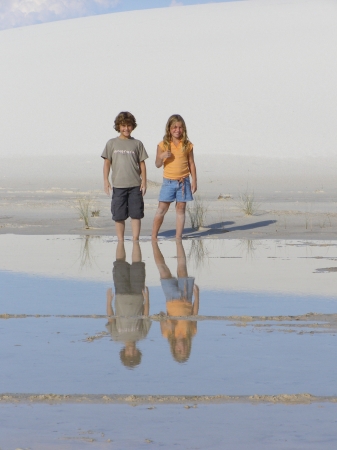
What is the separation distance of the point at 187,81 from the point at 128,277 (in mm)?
37132

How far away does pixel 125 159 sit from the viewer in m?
9.91

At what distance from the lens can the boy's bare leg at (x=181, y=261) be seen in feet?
23.7

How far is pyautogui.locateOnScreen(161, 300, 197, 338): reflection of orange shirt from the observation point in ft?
16.0

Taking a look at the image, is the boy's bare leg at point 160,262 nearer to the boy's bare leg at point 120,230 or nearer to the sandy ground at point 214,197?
the boy's bare leg at point 120,230

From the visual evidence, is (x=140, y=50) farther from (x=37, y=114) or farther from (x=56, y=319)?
(x=56, y=319)

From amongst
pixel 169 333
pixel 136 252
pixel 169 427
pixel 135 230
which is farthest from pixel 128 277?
pixel 169 427

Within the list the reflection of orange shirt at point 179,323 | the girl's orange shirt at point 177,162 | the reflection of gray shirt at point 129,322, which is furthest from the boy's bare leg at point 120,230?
the reflection of orange shirt at point 179,323

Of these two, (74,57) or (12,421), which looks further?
(74,57)

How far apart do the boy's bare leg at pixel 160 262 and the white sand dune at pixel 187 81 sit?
25.4m

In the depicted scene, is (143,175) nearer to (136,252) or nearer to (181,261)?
(136,252)

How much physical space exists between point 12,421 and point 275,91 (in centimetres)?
3894

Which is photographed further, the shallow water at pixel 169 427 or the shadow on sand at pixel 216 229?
the shadow on sand at pixel 216 229

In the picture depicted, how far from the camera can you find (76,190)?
21.6 metres

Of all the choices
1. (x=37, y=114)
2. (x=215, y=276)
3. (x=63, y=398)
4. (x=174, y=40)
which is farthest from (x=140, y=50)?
(x=63, y=398)
